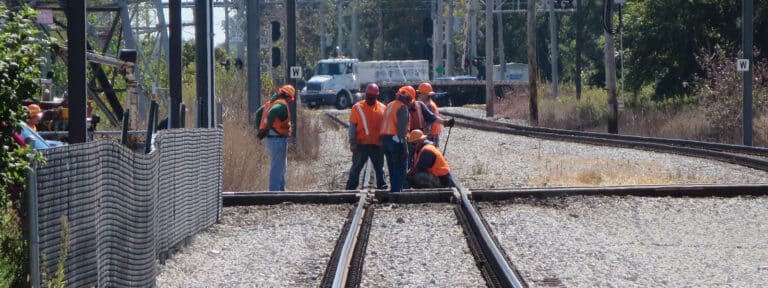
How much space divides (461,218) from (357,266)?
403 cm

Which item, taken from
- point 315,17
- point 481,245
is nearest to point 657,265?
point 481,245

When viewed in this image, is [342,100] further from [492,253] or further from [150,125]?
[150,125]

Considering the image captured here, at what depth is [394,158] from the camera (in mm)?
17922

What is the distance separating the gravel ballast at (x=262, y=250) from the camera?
10906 mm

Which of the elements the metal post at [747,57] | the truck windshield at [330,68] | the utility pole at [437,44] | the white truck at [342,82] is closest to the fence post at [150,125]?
the metal post at [747,57]

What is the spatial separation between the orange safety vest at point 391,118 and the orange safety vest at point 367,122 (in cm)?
33

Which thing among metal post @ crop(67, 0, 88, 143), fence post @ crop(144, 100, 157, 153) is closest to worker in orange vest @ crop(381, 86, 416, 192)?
fence post @ crop(144, 100, 157, 153)

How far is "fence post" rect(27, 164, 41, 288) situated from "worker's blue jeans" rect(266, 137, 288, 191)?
1161 cm

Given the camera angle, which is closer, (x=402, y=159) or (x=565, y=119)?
(x=402, y=159)

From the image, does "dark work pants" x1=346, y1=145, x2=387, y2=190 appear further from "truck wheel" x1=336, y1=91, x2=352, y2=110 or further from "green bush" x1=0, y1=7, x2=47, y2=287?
"truck wheel" x1=336, y1=91, x2=352, y2=110

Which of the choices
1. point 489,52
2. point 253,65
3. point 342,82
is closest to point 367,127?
point 253,65

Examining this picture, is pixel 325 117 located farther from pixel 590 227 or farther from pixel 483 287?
pixel 483 287

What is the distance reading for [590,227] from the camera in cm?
1473

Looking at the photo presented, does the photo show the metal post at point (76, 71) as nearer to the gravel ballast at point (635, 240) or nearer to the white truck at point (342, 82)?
the gravel ballast at point (635, 240)
